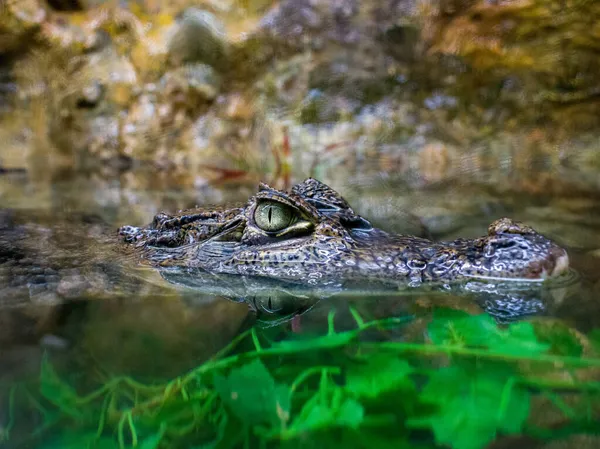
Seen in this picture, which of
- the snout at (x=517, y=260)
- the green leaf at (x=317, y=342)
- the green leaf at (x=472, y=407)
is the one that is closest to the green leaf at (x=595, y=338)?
the green leaf at (x=472, y=407)

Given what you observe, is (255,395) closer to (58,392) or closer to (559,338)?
(58,392)

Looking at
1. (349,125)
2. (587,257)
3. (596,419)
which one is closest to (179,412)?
(596,419)

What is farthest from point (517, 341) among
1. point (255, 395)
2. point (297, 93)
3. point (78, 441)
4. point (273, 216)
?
point (297, 93)

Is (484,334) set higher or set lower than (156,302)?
higher

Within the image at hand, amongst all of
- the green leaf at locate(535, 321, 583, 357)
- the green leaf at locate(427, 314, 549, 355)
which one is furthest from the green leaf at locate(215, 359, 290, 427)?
the green leaf at locate(535, 321, 583, 357)

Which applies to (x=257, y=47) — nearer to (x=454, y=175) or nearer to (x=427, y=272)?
(x=454, y=175)

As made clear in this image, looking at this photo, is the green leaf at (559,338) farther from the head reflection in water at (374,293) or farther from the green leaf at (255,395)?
the green leaf at (255,395)
